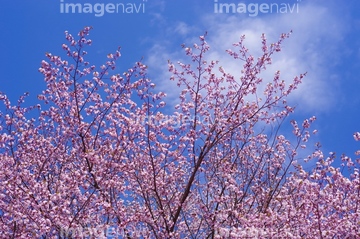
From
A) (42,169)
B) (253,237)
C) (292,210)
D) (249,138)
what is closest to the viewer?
(253,237)

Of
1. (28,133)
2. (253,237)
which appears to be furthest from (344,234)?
(28,133)

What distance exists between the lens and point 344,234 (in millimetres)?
8547

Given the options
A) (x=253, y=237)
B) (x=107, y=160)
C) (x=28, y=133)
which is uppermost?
(x=28, y=133)

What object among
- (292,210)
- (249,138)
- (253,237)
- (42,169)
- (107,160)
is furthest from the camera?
(249,138)

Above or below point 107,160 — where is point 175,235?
below

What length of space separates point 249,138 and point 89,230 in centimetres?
558

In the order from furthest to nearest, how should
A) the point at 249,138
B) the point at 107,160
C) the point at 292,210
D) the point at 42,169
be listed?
1. the point at 249,138
2. the point at 42,169
3. the point at 107,160
4. the point at 292,210

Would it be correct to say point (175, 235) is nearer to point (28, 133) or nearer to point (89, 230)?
point (89, 230)

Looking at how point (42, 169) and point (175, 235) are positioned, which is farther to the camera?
point (42, 169)

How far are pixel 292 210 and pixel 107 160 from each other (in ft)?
14.3

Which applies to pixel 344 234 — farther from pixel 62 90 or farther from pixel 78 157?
pixel 62 90

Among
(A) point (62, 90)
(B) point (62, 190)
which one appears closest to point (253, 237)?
(B) point (62, 190)

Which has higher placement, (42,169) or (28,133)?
(28,133)

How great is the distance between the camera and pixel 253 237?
27.6 feet
